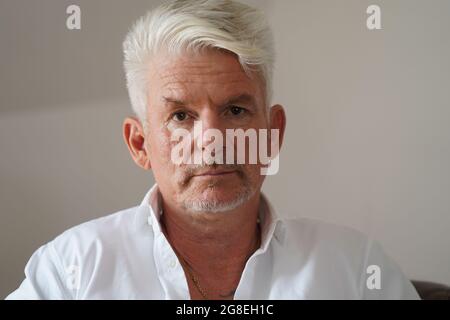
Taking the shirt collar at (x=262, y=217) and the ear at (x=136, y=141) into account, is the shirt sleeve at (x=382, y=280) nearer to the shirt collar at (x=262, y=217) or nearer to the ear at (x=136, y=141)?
the shirt collar at (x=262, y=217)

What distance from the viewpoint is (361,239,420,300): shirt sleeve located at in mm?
1093

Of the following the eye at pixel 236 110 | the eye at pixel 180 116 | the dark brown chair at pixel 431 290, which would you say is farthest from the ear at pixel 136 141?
the dark brown chair at pixel 431 290

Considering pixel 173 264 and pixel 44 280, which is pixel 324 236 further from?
pixel 44 280

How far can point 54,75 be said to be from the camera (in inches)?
45.0

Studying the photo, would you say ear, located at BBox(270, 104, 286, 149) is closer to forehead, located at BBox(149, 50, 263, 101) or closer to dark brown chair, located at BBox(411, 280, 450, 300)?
forehead, located at BBox(149, 50, 263, 101)

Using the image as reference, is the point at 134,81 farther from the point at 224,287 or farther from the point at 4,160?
the point at 224,287

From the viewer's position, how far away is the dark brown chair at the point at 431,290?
1.16m

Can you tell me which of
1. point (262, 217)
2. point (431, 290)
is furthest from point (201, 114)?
point (431, 290)

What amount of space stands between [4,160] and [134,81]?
387 millimetres

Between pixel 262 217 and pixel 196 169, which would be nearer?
pixel 196 169

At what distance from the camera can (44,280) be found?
105 cm

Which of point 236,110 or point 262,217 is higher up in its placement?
point 236,110

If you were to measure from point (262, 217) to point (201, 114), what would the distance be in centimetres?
31
